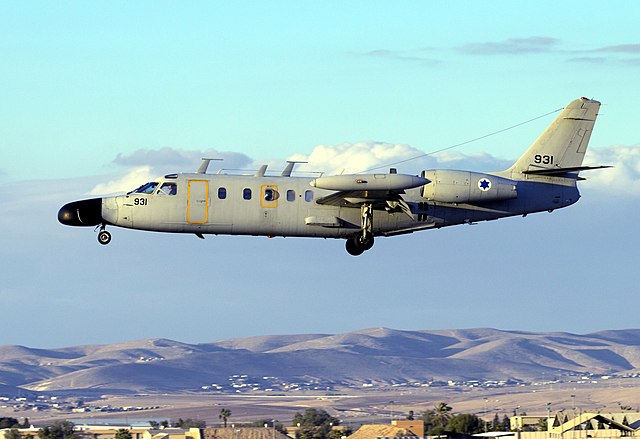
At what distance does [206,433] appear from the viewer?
163m

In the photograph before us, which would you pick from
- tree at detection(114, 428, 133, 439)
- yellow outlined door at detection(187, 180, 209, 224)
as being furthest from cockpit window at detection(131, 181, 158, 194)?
tree at detection(114, 428, 133, 439)

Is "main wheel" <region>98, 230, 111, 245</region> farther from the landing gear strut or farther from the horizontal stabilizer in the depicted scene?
the horizontal stabilizer

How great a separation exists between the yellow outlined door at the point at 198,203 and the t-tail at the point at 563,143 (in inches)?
596

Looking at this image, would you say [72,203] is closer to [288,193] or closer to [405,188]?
[288,193]

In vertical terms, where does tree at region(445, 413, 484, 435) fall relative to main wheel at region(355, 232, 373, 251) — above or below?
below

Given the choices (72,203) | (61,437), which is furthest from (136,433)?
(72,203)

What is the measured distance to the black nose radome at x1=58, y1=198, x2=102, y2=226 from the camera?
67938mm

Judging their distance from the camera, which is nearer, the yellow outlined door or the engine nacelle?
the engine nacelle

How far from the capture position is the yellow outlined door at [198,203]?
6694cm

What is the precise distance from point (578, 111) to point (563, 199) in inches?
195

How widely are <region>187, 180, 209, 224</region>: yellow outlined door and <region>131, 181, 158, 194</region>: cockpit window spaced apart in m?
1.86

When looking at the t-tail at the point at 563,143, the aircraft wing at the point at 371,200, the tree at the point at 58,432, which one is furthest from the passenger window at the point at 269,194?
the tree at the point at 58,432

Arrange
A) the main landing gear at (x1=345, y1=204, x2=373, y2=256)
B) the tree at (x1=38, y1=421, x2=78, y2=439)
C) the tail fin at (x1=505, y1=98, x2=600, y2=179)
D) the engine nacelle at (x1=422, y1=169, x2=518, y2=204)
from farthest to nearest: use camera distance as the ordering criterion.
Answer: the tree at (x1=38, y1=421, x2=78, y2=439)
the tail fin at (x1=505, y1=98, x2=600, y2=179)
the main landing gear at (x1=345, y1=204, x2=373, y2=256)
the engine nacelle at (x1=422, y1=169, x2=518, y2=204)

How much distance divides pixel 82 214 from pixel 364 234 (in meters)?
13.6
